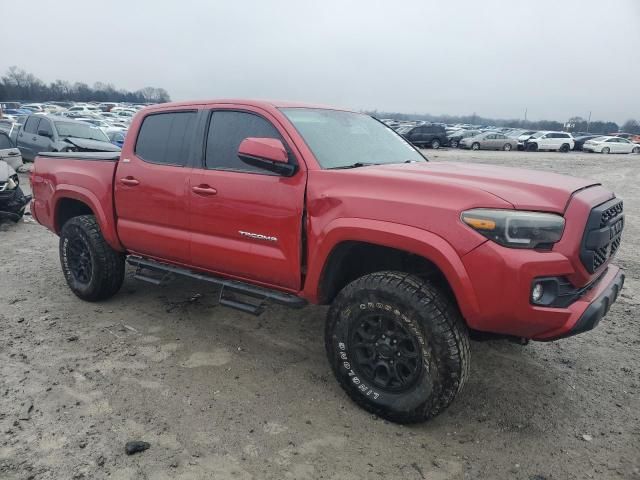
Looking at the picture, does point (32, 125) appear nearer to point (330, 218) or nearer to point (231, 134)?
point (231, 134)

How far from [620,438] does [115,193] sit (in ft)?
13.8

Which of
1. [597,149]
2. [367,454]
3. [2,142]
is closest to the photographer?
[367,454]

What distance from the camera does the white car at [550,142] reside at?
35.9 m

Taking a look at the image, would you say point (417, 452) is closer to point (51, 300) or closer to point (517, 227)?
point (517, 227)

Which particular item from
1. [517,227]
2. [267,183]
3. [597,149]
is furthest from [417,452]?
[597,149]

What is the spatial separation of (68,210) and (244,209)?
2.73 metres

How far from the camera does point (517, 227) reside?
8.48ft

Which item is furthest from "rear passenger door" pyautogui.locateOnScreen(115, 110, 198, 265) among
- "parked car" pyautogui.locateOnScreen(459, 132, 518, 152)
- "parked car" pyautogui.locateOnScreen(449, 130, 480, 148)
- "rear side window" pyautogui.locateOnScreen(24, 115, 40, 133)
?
"parked car" pyautogui.locateOnScreen(449, 130, 480, 148)

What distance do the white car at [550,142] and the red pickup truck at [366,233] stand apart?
35.1 m

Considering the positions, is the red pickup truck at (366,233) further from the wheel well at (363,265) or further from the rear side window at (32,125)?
the rear side window at (32,125)

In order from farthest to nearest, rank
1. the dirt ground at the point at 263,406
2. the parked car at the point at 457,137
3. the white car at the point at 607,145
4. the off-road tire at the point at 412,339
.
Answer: the parked car at the point at 457,137 → the white car at the point at 607,145 → the off-road tire at the point at 412,339 → the dirt ground at the point at 263,406

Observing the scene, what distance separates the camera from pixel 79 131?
533 inches

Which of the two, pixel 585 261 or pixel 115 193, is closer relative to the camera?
pixel 585 261

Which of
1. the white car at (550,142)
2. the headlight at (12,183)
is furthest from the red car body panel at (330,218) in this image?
the white car at (550,142)
